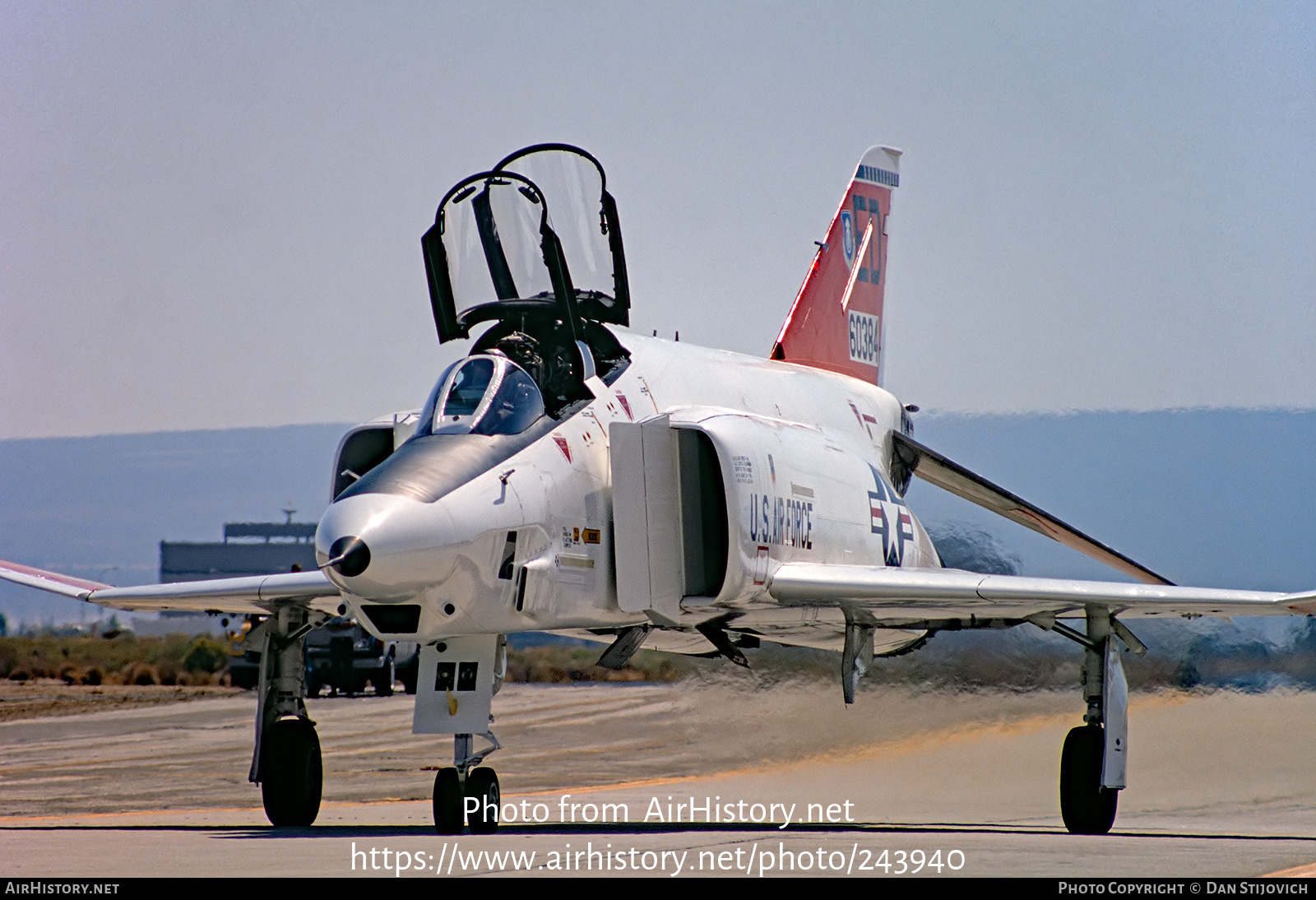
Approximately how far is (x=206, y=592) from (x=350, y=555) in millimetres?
3638

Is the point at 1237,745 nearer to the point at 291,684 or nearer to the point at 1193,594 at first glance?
the point at 1193,594

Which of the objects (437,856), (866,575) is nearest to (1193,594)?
(866,575)

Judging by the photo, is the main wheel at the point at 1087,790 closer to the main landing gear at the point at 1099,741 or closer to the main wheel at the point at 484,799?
the main landing gear at the point at 1099,741

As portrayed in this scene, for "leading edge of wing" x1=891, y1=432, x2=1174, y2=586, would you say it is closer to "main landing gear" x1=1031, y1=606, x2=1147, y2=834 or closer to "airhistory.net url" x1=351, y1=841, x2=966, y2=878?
"main landing gear" x1=1031, y1=606, x2=1147, y2=834

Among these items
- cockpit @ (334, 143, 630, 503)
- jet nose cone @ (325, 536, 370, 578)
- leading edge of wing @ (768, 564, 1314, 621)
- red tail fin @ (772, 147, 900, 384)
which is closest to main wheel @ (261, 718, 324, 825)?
cockpit @ (334, 143, 630, 503)

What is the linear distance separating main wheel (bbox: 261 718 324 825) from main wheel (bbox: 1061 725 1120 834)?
5104 mm

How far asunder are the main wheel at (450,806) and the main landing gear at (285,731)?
5.52 feet

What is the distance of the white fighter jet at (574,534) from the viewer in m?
8.99

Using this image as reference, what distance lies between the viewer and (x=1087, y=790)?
11016 millimetres

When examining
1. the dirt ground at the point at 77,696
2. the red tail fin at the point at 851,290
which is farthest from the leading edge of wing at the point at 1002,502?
the dirt ground at the point at 77,696

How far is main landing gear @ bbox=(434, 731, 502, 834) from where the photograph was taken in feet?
31.3

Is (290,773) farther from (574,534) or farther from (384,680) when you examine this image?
(384,680)

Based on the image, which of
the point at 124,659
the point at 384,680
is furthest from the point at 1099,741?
the point at 124,659
